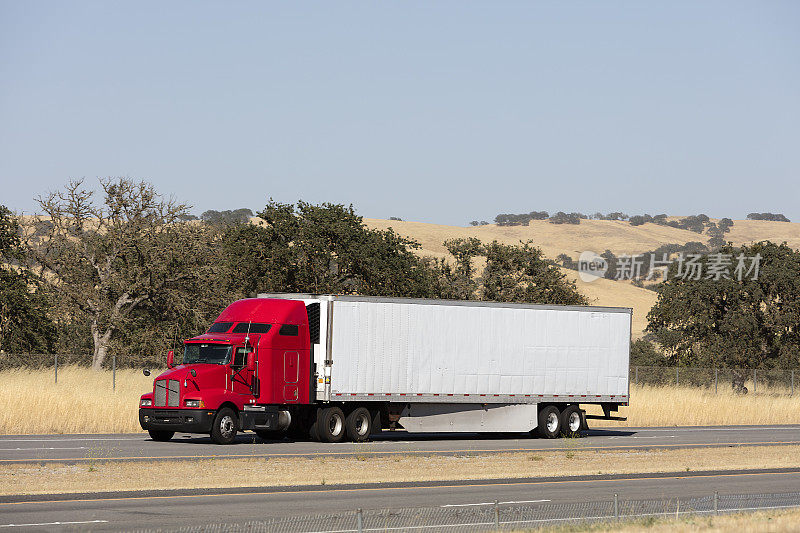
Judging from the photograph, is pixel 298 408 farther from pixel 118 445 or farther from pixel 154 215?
pixel 154 215

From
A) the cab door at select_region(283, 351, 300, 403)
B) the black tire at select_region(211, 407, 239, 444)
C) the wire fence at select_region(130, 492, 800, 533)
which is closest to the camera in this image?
the wire fence at select_region(130, 492, 800, 533)

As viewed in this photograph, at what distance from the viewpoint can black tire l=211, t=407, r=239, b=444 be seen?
91.7 ft

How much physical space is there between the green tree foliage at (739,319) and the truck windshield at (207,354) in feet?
137

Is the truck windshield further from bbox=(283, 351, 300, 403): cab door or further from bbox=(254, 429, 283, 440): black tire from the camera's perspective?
bbox=(254, 429, 283, 440): black tire

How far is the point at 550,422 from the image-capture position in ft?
109

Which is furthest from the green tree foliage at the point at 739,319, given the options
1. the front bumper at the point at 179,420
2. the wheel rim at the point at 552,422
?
the front bumper at the point at 179,420

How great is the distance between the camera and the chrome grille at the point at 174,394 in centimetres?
2773

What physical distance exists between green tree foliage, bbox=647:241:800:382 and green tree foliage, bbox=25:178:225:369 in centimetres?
2883

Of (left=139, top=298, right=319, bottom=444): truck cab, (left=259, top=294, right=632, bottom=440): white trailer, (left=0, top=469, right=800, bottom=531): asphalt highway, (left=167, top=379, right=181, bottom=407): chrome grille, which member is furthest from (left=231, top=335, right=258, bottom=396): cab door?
(left=0, top=469, right=800, bottom=531): asphalt highway

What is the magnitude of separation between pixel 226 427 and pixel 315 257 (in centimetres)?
2753

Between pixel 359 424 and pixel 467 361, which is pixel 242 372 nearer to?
pixel 359 424

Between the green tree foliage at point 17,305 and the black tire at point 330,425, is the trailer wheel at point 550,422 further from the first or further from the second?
the green tree foliage at point 17,305

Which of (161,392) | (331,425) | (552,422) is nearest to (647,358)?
(552,422)

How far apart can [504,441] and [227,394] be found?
8.58 metres
